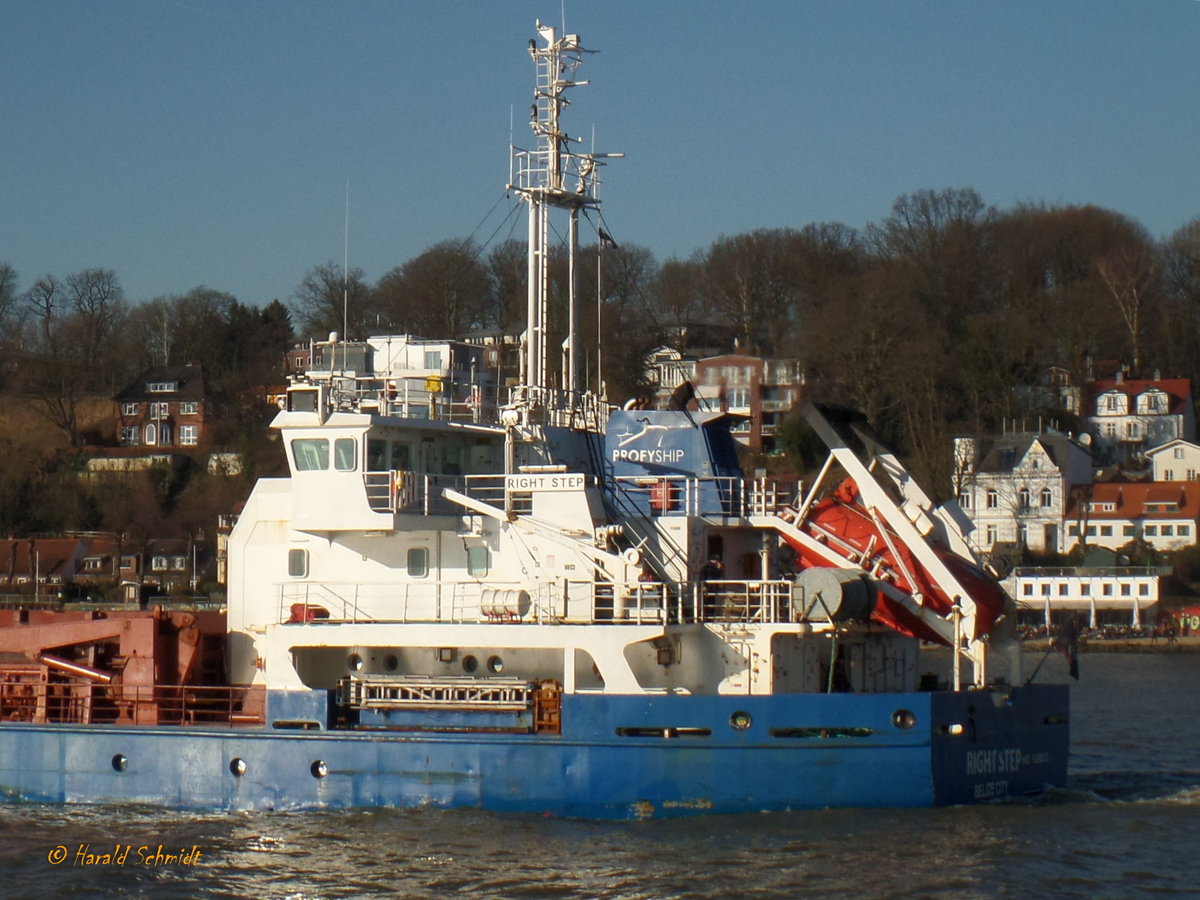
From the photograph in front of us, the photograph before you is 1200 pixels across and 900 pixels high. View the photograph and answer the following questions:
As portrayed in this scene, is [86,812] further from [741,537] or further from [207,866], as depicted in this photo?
[741,537]

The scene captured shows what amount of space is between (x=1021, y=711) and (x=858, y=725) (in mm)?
2709

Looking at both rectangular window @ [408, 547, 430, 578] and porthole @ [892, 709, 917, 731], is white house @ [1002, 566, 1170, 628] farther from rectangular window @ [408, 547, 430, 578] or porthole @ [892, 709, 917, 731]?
porthole @ [892, 709, 917, 731]

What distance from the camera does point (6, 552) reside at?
58.3 meters

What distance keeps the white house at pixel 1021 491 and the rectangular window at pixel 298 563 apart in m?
42.9

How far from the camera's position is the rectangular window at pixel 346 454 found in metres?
20.5

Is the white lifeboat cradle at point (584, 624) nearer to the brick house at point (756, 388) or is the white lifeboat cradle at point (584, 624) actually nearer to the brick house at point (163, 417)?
the brick house at point (756, 388)

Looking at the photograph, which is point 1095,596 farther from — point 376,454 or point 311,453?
point 311,453

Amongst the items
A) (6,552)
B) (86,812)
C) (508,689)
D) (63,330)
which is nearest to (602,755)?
(508,689)

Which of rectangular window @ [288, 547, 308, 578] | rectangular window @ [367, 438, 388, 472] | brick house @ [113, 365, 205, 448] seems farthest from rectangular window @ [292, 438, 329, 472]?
brick house @ [113, 365, 205, 448]

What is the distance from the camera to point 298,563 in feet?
69.7

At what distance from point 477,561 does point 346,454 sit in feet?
6.97

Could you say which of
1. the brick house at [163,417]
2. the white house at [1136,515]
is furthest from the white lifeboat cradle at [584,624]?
the brick house at [163,417]

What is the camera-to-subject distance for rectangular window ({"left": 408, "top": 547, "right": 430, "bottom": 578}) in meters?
20.8

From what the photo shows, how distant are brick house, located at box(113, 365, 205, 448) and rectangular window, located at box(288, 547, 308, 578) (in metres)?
48.7
